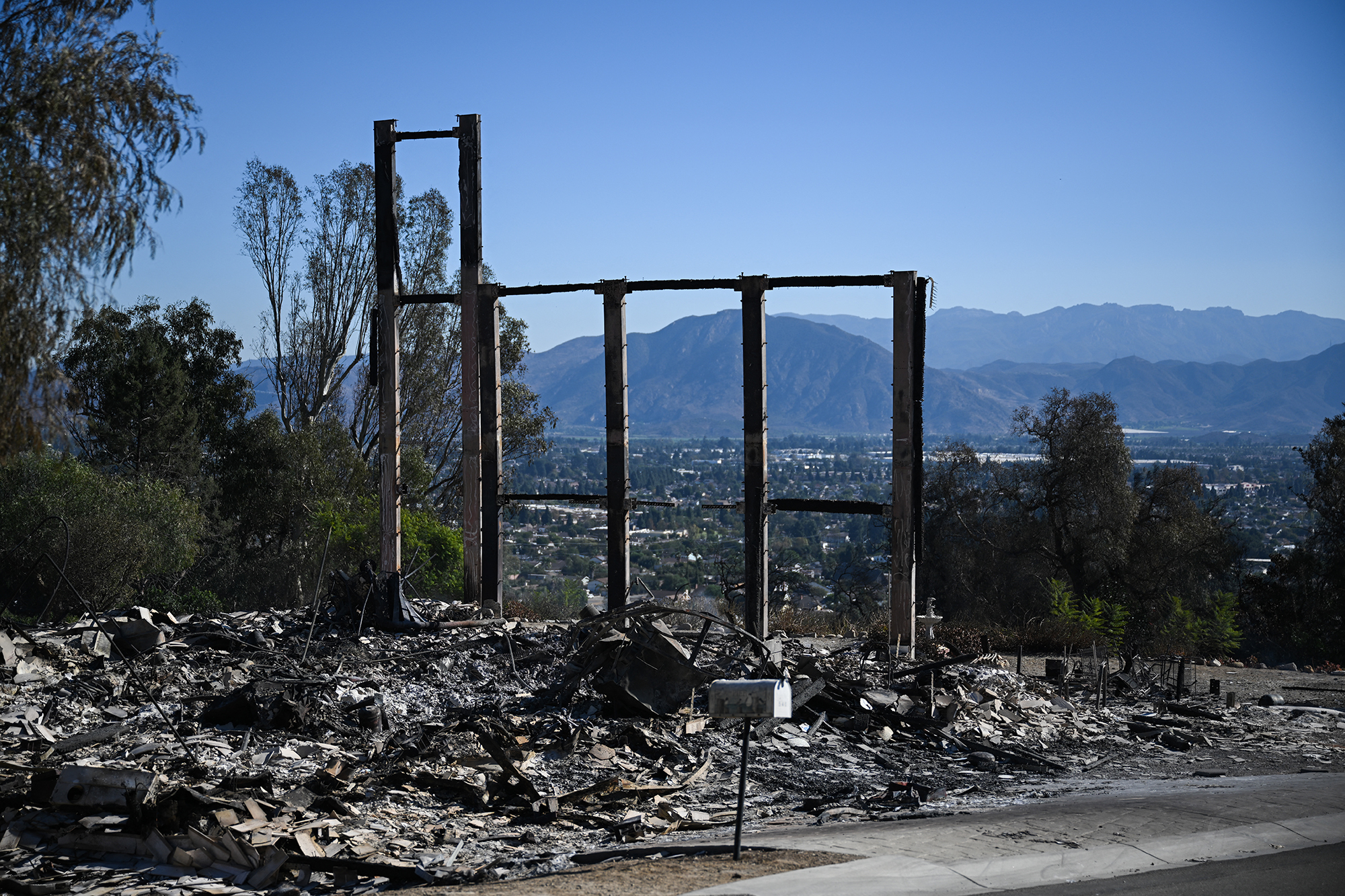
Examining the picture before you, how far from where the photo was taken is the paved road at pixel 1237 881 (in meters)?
5.93

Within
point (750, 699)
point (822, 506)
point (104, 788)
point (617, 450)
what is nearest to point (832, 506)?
point (822, 506)

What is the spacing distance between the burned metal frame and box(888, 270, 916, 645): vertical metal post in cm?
2

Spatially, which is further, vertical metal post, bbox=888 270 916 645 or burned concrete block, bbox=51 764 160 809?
vertical metal post, bbox=888 270 916 645

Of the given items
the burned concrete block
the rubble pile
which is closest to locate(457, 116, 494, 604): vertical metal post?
the rubble pile

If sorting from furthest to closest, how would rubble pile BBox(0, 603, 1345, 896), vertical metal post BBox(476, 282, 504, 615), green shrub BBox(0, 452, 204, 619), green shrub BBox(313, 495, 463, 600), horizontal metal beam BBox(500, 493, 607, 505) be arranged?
green shrub BBox(313, 495, 463, 600)
green shrub BBox(0, 452, 204, 619)
vertical metal post BBox(476, 282, 504, 615)
horizontal metal beam BBox(500, 493, 607, 505)
rubble pile BBox(0, 603, 1345, 896)

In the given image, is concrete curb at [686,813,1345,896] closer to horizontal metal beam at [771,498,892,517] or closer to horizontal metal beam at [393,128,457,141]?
horizontal metal beam at [771,498,892,517]

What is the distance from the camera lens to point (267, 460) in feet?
106

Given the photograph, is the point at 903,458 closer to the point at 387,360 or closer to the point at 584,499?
the point at 584,499

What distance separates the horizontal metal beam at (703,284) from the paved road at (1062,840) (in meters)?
7.12

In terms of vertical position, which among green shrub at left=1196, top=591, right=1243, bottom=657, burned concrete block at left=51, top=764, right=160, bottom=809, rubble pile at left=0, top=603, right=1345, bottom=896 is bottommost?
green shrub at left=1196, top=591, right=1243, bottom=657

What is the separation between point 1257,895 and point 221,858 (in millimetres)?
6597

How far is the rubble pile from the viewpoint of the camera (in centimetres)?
706

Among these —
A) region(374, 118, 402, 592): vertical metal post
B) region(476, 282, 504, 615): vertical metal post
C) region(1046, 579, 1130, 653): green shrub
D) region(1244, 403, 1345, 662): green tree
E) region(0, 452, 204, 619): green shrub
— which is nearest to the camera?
region(476, 282, 504, 615): vertical metal post

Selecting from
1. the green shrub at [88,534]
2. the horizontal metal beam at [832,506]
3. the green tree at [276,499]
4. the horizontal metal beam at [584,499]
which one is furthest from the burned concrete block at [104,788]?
the green tree at [276,499]
